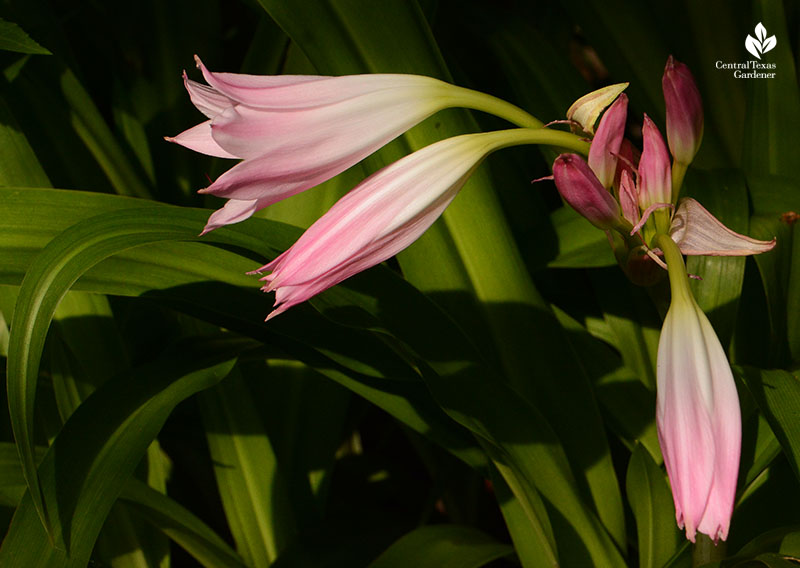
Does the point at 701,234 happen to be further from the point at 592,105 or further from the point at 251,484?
the point at 251,484

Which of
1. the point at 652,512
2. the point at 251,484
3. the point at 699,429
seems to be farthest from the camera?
the point at 251,484

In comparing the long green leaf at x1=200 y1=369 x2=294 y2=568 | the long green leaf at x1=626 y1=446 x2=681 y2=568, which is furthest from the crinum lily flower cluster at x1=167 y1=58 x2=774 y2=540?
the long green leaf at x1=200 y1=369 x2=294 y2=568

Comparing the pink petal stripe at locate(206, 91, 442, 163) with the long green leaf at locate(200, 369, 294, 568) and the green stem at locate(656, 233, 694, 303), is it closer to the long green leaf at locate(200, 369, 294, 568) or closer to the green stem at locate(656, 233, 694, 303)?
the green stem at locate(656, 233, 694, 303)

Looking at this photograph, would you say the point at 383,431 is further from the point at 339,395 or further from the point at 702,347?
the point at 702,347

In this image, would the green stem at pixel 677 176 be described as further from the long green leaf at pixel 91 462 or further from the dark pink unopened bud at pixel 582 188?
the long green leaf at pixel 91 462

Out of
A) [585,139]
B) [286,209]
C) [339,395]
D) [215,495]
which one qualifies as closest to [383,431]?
[215,495]

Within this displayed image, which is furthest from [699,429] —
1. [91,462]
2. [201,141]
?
[91,462]
